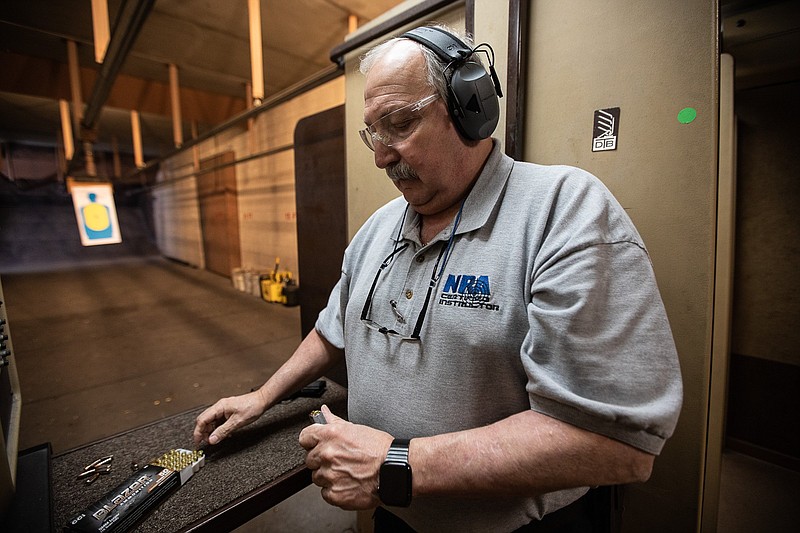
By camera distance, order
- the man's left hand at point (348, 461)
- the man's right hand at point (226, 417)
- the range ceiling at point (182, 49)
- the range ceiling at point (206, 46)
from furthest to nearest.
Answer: the range ceiling at point (182, 49), the range ceiling at point (206, 46), the man's right hand at point (226, 417), the man's left hand at point (348, 461)

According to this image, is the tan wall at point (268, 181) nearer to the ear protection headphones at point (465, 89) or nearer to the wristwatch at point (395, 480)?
the ear protection headphones at point (465, 89)

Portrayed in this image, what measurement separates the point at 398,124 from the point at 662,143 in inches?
23.9

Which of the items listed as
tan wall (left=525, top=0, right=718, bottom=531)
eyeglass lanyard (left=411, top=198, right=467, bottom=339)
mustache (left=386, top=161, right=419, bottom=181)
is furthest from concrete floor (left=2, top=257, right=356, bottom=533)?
tan wall (left=525, top=0, right=718, bottom=531)

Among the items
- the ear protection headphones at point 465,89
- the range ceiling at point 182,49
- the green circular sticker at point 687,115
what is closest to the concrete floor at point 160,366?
the ear protection headphones at point 465,89

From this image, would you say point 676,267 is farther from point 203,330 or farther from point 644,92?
point 203,330

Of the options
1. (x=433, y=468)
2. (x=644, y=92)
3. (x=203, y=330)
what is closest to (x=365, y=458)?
(x=433, y=468)

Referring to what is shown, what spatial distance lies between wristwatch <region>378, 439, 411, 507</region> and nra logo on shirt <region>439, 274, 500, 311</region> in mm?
275

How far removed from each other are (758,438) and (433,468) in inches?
94.4

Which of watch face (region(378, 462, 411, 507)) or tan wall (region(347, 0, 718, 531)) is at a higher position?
tan wall (region(347, 0, 718, 531))

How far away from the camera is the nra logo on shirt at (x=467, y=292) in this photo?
66cm

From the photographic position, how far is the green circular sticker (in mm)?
787

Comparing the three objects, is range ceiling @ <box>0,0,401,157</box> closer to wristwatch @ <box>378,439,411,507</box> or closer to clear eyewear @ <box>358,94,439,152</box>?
clear eyewear @ <box>358,94,439,152</box>

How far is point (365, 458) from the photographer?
0.63 metres

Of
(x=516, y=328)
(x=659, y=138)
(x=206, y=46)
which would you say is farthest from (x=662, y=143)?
(x=206, y=46)
